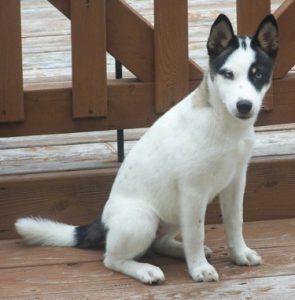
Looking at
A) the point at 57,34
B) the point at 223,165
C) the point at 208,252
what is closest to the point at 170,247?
the point at 208,252

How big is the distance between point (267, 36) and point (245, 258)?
37.7 inches

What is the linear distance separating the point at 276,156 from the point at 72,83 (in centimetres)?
110

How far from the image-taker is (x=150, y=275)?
3.84 m

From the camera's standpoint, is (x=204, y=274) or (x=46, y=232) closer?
(x=204, y=274)

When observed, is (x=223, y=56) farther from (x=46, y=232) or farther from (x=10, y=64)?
(x=46, y=232)

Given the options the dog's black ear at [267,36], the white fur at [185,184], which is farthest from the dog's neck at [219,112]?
the dog's black ear at [267,36]

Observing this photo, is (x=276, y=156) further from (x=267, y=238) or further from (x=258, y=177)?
(x=267, y=238)

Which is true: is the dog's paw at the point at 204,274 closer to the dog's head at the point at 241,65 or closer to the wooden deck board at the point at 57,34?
the dog's head at the point at 241,65

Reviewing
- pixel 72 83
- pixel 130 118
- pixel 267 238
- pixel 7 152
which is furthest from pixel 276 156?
pixel 7 152

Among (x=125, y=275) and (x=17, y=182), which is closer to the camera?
(x=125, y=275)

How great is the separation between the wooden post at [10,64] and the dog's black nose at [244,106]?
3.66 ft

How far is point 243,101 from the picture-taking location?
11.6 ft

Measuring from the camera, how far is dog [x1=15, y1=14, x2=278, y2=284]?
3656 mm

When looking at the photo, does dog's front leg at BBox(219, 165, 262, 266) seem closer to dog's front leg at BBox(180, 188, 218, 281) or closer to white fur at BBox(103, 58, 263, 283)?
white fur at BBox(103, 58, 263, 283)
